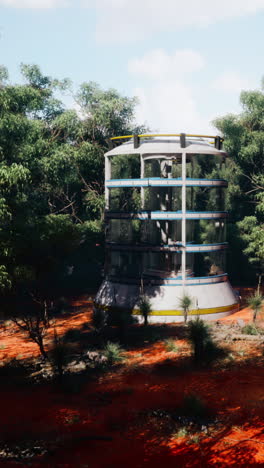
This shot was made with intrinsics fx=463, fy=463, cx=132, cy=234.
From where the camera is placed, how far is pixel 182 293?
1345 inches

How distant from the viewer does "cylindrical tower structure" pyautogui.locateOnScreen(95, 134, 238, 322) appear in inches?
1361

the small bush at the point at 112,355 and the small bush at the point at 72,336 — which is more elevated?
the small bush at the point at 112,355

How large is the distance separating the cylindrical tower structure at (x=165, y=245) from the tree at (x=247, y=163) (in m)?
11.1

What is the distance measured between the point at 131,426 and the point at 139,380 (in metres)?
5.03

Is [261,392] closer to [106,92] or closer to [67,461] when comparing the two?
[67,461]

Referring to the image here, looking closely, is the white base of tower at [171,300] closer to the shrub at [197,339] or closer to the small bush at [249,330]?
the small bush at [249,330]

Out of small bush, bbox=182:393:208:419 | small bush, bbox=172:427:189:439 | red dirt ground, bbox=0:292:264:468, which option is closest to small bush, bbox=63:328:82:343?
red dirt ground, bbox=0:292:264:468

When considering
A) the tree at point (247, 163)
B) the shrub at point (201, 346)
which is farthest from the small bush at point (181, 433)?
the tree at point (247, 163)

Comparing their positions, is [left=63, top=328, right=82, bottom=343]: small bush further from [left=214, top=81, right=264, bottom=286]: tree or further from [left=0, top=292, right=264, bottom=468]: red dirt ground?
[left=214, top=81, right=264, bottom=286]: tree

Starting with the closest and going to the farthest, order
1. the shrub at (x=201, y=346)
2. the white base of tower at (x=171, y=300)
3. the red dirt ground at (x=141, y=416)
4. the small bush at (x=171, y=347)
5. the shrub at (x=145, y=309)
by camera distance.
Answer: the red dirt ground at (x=141, y=416) → the shrub at (x=201, y=346) → the small bush at (x=171, y=347) → the shrub at (x=145, y=309) → the white base of tower at (x=171, y=300)

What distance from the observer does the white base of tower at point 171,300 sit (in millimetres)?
33938

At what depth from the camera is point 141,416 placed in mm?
17688

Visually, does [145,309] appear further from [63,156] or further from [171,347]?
[63,156]

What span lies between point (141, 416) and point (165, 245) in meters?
18.9
